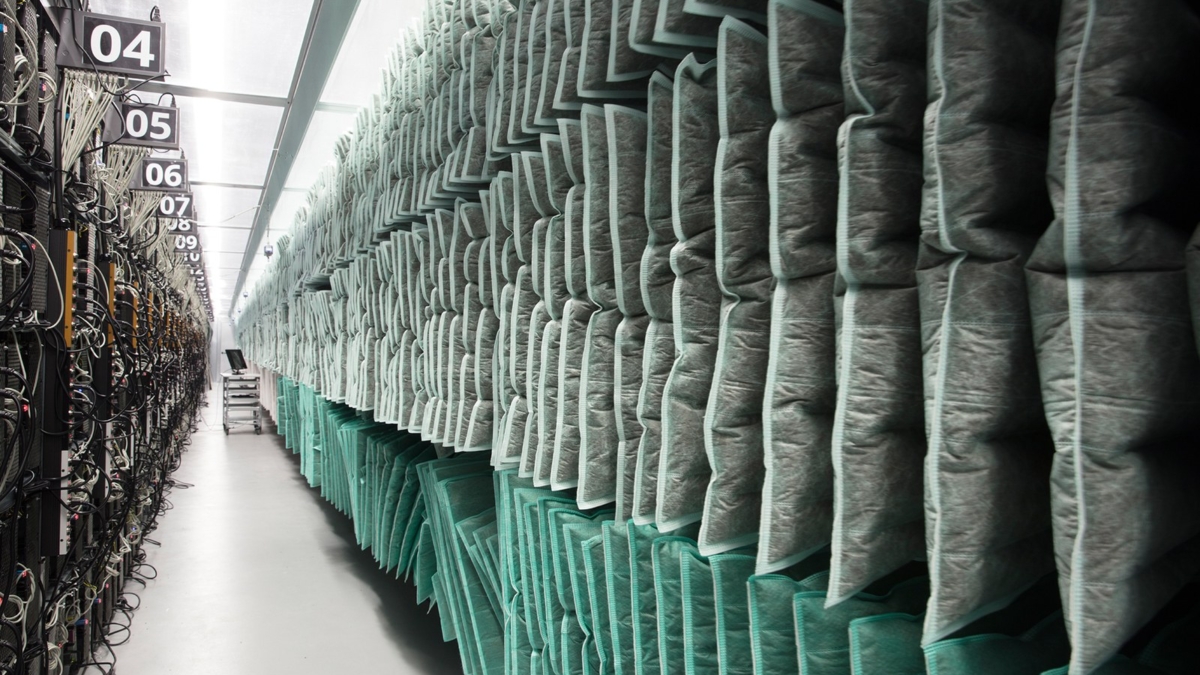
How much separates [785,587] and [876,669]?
22cm

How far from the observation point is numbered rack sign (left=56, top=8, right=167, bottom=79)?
123 inches

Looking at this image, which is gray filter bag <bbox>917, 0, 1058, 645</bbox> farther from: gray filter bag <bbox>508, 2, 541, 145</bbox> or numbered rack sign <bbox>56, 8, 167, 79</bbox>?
numbered rack sign <bbox>56, 8, 167, 79</bbox>

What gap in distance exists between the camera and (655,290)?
1622 millimetres

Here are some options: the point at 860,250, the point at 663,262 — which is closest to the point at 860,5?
the point at 860,250

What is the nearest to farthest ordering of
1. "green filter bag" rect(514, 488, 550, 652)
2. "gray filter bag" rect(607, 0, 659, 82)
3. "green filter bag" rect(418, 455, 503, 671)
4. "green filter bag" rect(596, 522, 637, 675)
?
1. "gray filter bag" rect(607, 0, 659, 82)
2. "green filter bag" rect(596, 522, 637, 675)
3. "green filter bag" rect(514, 488, 550, 652)
4. "green filter bag" rect(418, 455, 503, 671)

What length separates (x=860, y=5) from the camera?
1.08 metres

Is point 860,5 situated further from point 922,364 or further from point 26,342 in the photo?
point 26,342

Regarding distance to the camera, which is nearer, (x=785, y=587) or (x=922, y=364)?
(x=922, y=364)

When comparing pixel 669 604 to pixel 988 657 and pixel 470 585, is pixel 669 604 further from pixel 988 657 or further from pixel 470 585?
pixel 470 585

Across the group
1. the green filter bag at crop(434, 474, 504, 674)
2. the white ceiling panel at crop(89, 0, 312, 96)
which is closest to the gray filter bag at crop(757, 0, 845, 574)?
the green filter bag at crop(434, 474, 504, 674)

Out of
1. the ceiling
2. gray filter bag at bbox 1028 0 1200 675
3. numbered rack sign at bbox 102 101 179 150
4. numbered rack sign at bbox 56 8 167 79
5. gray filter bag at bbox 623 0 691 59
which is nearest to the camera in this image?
gray filter bag at bbox 1028 0 1200 675

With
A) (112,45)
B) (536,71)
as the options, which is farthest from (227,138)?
(536,71)

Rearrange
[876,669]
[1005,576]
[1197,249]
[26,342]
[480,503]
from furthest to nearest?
[480,503], [26,342], [876,669], [1005,576], [1197,249]

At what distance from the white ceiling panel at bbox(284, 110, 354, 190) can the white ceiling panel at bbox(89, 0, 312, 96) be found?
45cm
